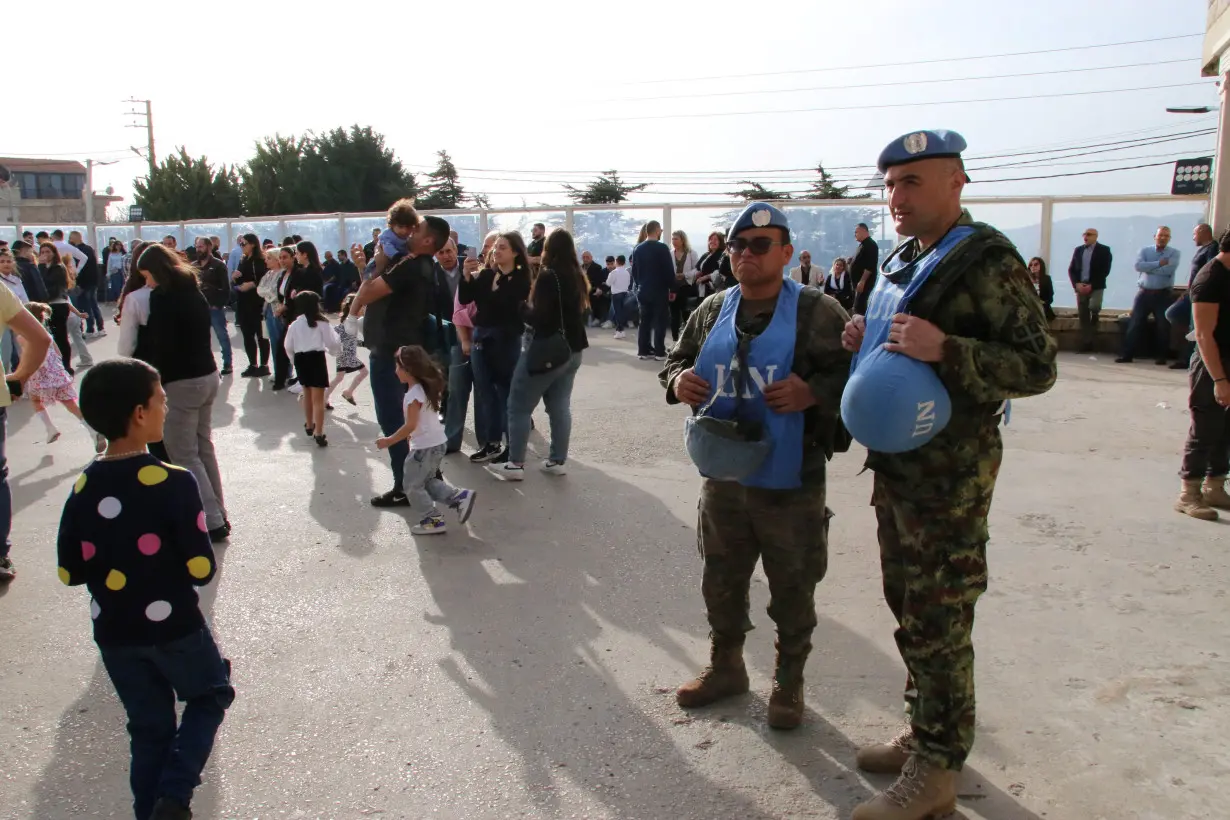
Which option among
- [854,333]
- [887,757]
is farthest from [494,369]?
[887,757]

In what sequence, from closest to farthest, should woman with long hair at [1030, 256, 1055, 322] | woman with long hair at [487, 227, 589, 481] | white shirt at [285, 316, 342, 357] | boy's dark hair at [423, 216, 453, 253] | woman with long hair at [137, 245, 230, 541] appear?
1. woman with long hair at [137, 245, 230, 541]
2. boy's dark hair at [423, 216, 453, 253]
3. woman with long hair at [487, 227, 589, 481]
4. white shirt at [285, 316, 342, 357]
5. woman with long hair at [1030, 256, 1055, 322]

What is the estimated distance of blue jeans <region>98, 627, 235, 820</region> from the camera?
2.74 meters

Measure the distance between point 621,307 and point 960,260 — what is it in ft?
49.1

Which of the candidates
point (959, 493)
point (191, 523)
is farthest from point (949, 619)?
point (191, 523)

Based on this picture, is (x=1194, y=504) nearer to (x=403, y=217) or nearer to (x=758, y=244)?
(x=758, y=244)

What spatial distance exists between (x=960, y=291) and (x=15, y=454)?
8.32m

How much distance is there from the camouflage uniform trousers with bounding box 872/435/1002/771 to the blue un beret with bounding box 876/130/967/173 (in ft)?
2.82

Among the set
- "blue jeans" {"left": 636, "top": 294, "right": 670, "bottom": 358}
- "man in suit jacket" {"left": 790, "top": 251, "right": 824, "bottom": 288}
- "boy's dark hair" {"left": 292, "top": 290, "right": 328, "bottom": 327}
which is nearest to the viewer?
"boy's dark hair" {"left": 292, "top": 290, "right": 328, "bottom": 327}

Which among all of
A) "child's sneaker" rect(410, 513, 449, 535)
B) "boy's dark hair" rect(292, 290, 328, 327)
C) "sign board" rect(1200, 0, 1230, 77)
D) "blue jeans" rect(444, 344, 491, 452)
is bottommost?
"child's sneaker" rect(410, 513, 449, 535)

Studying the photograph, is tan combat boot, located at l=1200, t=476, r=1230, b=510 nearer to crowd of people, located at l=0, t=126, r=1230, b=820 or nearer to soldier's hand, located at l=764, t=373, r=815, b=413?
crowd of people, located at l=0, t=126, r=1230, b=820

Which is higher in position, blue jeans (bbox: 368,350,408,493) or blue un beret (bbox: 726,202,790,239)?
blue un beret (bbox: 726,202,790,239)

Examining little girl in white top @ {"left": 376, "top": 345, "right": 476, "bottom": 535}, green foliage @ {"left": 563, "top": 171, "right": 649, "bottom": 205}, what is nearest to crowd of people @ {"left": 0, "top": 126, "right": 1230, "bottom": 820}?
little girl in white top @ {"left": 376, "top": 345, "right": 476, "bottom": 535}

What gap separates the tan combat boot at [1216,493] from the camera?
6012 millimetres

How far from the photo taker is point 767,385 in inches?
126
